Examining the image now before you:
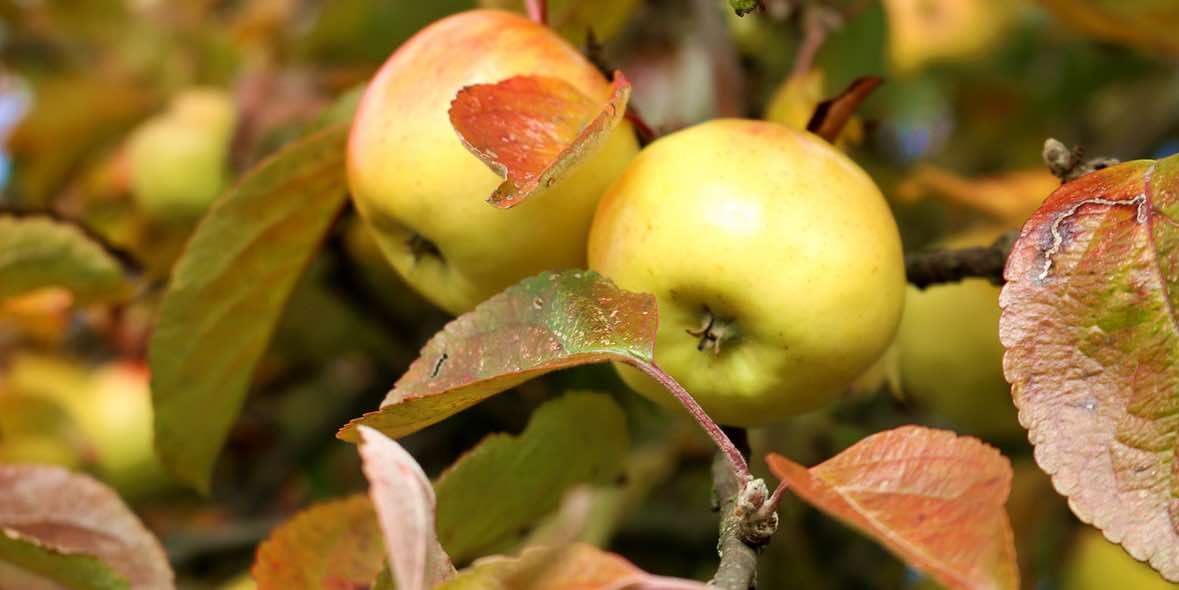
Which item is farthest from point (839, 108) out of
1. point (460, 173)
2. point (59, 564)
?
point (59, 564)

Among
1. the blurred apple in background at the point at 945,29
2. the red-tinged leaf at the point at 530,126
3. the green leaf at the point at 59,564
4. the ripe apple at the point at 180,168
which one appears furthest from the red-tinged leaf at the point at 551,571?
the blurred apple in background at the point at 945,29

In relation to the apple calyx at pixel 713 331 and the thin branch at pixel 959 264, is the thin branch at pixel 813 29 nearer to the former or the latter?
the thin branch at pixel 959 264

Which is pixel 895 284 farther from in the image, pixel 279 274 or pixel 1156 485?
pixel 279 274

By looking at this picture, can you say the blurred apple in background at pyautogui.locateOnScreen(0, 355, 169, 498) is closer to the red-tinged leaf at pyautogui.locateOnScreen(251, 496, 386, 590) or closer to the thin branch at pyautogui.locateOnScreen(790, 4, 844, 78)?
the red-tinged leaf at pyautogui.locateOnScreen(251, 496, 386, 590)

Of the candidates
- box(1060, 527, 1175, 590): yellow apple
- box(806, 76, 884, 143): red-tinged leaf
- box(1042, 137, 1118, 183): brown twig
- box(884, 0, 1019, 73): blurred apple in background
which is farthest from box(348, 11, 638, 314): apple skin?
box(884, 0, 1019, 73): blurred apple in background

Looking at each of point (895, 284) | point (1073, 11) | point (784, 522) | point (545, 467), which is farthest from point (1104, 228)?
point (784, 522)

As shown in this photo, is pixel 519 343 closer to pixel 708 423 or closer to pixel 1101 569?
pixel 708 423
